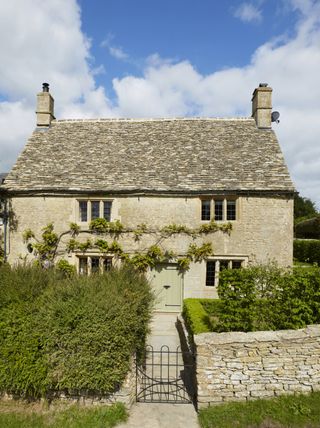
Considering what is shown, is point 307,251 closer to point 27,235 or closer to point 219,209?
point 219,209

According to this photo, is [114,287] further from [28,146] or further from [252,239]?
[28,146]

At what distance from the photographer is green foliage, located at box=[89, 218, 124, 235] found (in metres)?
14.2

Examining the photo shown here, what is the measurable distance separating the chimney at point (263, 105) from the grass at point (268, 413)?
1424 centimetres

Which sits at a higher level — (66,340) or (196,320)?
(66,340)

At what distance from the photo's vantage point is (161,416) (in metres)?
6.34

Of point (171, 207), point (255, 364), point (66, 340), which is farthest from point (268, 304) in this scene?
point (171, 207)

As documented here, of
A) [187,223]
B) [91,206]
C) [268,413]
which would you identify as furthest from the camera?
[91,206]

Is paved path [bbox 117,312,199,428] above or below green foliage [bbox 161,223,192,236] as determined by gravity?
below

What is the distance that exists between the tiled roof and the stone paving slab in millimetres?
9280

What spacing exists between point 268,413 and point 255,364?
954mm

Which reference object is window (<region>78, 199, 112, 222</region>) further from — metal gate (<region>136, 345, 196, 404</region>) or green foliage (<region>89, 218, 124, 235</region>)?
metal gate (<region>136, 345, 196, 404</region>)

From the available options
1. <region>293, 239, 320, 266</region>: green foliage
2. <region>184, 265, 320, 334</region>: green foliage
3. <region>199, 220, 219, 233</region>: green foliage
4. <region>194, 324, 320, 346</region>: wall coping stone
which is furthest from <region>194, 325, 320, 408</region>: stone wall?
<region>293, 239, 320, 266</region>: green foliage

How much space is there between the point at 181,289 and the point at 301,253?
17.0 meters

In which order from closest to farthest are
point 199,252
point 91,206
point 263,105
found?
1. point 199,252
2. point 91,206
3. point 263,105
